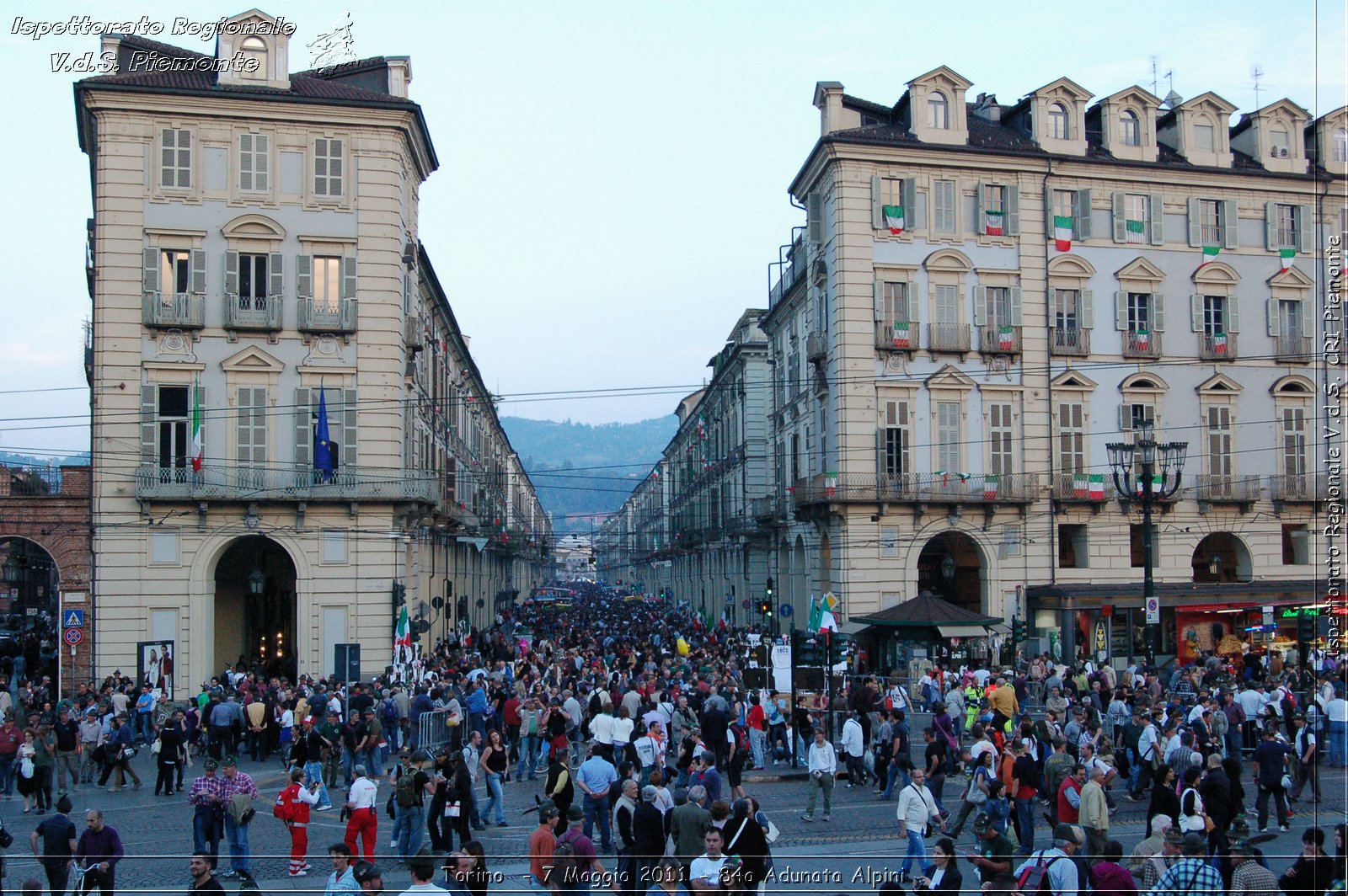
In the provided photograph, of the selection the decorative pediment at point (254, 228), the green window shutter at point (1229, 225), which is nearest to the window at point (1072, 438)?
the green window shutter at point (1229, 225)

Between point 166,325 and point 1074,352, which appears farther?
point 1074,352

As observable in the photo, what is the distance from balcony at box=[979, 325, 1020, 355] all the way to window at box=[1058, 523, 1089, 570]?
6.43 meters

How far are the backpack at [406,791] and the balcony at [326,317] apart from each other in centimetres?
2227

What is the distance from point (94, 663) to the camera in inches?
1353

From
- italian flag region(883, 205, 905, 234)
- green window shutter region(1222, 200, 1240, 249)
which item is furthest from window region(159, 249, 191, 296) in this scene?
green window shutter region(1222, 200, 1240, 249)

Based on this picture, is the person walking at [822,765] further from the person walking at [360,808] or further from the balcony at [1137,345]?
the balcony at [1137,345]

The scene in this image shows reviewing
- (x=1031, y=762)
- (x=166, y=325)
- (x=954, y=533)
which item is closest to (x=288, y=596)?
(x=166, y=325)

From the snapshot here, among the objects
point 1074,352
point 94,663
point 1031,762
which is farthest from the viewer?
point 1074,352

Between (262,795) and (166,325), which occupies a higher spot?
(166,325)

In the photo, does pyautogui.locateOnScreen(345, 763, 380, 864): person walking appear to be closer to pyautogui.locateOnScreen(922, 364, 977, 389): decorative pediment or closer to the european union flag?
the european union flag

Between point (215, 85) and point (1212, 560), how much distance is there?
1491 inches

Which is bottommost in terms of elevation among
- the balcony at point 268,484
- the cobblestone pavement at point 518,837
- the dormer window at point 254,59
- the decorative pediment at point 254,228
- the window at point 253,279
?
the cobblestone pavement at point 518,837

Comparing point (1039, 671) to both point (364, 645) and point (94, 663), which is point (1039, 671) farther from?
point (94, 663)

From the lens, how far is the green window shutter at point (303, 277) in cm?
3597
